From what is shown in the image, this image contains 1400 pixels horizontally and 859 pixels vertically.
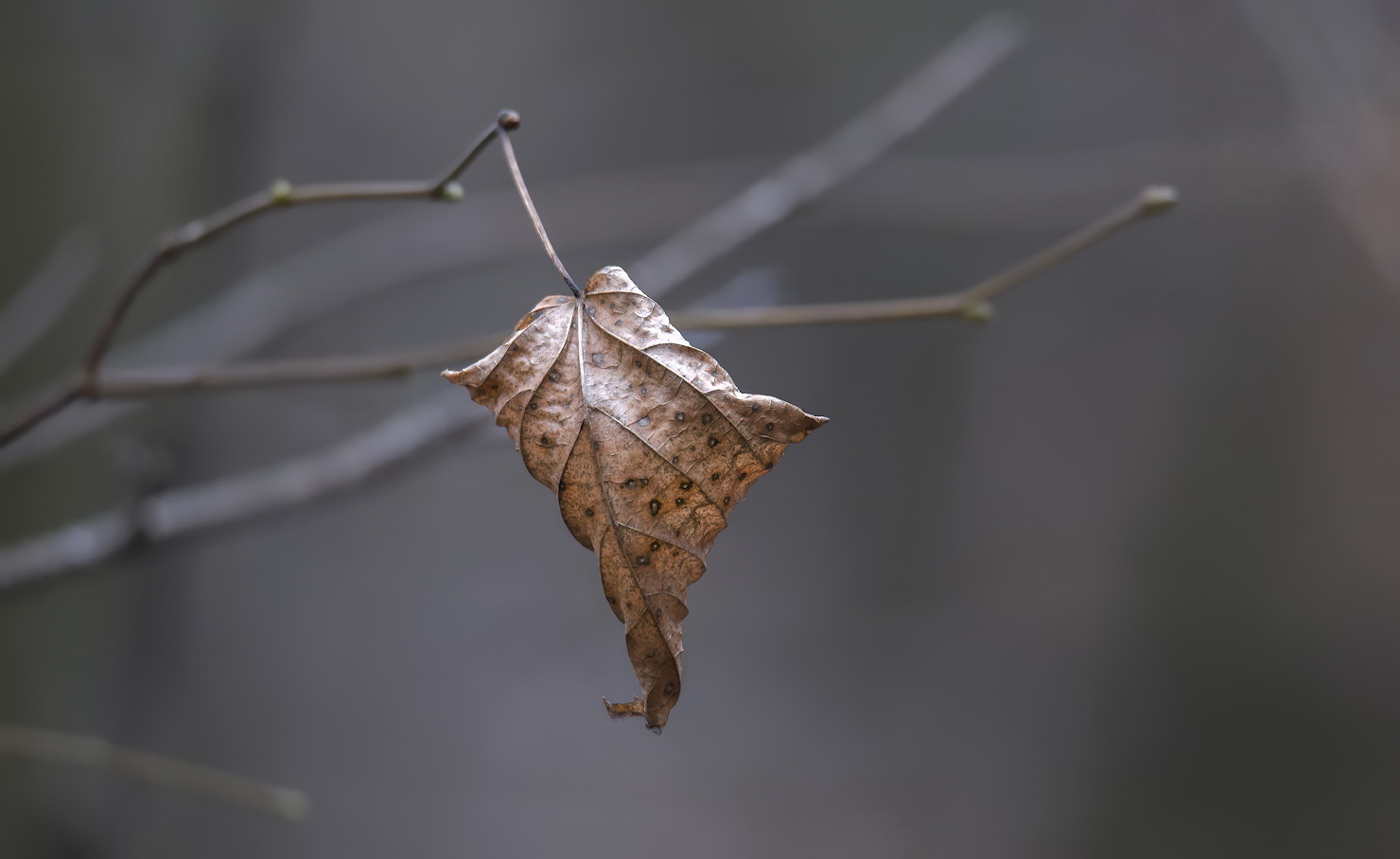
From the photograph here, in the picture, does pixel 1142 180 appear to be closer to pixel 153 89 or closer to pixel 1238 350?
pixel 1238 350

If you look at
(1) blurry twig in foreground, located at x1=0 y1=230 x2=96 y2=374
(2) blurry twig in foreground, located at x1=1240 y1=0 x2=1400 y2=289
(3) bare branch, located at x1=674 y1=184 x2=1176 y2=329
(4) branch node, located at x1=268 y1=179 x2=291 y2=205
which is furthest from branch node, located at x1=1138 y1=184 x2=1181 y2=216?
(1) blurry twig in foreground, located at x1=0 y1=230 x2=96 y2=374

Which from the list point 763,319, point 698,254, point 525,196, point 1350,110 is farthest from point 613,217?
point 525,196

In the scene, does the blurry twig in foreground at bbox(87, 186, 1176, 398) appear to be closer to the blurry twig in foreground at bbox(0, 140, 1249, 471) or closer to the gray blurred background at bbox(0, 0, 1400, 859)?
the blurry twig in foreground at bbox(0, 140, 1249, 471)

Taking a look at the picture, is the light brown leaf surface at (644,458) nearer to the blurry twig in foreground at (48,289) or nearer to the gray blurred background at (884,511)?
the blurry twig in foreground at (48,289)

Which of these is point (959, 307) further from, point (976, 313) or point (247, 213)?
point (247, 213)

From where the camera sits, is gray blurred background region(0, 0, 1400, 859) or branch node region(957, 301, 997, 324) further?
gray blurred background region(0, 0, 1400, 859)

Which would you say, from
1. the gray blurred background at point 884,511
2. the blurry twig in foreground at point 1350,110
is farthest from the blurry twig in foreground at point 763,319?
the gray blurred background at point 884,511
